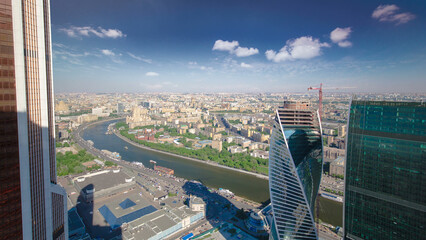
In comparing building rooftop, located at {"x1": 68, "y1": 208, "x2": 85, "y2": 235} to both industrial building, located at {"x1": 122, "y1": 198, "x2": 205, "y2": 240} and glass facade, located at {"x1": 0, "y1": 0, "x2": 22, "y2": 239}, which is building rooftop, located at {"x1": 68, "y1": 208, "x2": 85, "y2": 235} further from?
glass facade, located at {"x1": 0, "y1": 0, "x2": 22, "y2": 239}

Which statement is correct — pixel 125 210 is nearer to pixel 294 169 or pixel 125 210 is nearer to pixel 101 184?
pixel 101 184

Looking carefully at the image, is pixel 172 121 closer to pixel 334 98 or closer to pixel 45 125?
pixel 334 98

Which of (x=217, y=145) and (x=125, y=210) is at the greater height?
(x=217, y=145)

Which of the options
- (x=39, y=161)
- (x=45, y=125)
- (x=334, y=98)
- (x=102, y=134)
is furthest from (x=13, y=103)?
(x=102, y=134)

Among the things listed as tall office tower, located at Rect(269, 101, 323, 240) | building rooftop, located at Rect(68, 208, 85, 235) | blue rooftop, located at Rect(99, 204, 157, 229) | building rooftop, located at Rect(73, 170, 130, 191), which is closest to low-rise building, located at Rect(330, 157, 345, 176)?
tall office tower, located at Rect(269, 101, 323, 240)

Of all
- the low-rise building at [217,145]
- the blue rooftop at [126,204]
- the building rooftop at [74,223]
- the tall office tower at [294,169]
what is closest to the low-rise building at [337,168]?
the tall office tower at [294,169]

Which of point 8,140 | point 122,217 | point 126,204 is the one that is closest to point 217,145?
point 126,204
